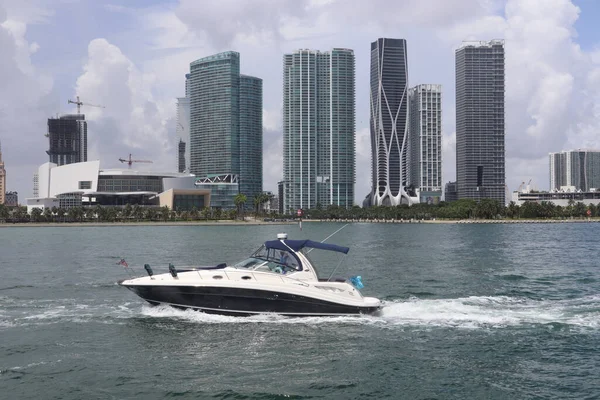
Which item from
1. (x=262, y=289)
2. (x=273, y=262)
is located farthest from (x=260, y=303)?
(x=273, y=262)

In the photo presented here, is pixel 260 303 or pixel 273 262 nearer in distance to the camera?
pixel 260 303

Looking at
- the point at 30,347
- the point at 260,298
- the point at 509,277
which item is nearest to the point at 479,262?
the point at 509,277

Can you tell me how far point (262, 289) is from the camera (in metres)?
25.4

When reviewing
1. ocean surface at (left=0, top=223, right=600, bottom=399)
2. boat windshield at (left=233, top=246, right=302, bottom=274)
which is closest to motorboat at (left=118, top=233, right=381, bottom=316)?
boat windshield at (left=233, top=246, right=302, bottom=274)

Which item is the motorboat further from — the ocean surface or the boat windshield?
the ocean surface

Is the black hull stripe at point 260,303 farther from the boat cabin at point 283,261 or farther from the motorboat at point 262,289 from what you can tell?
the boat cabin at point 283,261

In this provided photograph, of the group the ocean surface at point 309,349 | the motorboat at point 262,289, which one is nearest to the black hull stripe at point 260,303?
the motorboat at point 262,289

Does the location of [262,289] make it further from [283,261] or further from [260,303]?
[283,261]

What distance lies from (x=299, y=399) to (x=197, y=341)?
6775 mm

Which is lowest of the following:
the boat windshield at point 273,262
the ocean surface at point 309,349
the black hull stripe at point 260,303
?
the ocean surface at point 309,349

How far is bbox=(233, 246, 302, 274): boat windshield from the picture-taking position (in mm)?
26219

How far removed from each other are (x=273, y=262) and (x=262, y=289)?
154 centimetres

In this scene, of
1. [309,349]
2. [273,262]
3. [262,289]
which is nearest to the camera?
[309,349]

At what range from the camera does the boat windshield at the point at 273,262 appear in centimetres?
2622
